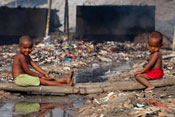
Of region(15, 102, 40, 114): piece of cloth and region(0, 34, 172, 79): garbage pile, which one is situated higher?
region(0, 34, 172, 79): garbage pile

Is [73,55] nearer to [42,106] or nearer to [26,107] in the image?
[42,106]

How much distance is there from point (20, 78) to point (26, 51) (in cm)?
55

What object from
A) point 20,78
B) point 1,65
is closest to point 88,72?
point 1,65

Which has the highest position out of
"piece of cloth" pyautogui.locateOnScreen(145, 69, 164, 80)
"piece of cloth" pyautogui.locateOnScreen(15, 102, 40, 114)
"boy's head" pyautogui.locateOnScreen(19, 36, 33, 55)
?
"boy's head" pyautogui.locateOnScreen(19, 36, 33, 55)

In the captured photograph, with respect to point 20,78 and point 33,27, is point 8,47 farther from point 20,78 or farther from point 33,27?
point 20,78

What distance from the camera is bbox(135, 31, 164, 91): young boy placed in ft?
20.3

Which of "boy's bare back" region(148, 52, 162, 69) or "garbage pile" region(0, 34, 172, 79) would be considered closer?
"boy's bare back" region(148, 52, 162, 69)

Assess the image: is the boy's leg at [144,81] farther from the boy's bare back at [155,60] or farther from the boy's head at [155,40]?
the boy's head at [155,40]

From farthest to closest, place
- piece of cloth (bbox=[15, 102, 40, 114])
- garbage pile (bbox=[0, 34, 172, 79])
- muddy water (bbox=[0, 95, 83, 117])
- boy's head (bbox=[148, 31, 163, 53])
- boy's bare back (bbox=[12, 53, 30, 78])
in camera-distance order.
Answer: garbage pile (bbox=[0, 34, 172, 79])
boy's bare back (bbox=[12, 53, 30, 78])
boy's head (bbox=[148, 31, 163, 53])
piece of cloth (bbox=[15, 102, 40, 114])
muddy water (bbox=[0, 95, 83, 117])

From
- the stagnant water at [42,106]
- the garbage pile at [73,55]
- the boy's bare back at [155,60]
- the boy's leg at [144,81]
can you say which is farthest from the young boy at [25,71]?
the garbage pile at [73,55]

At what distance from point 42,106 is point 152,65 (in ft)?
7.52

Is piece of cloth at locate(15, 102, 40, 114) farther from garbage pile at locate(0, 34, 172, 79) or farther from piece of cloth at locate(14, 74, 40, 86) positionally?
garbage pile at locate(0, 34, 172, 79)

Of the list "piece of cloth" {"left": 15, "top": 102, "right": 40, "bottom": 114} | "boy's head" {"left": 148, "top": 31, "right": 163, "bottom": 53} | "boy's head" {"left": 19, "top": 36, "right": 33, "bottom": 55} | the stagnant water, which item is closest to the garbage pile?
"boy's head" {"left": 19, "top": 36, "right": 33, "bottom": 55}

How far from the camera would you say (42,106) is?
5746 mm
